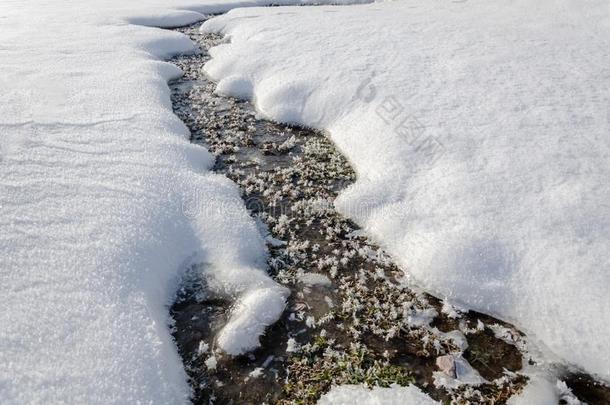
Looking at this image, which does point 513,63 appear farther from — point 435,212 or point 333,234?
point 333,234

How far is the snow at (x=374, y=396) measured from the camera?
245 inches

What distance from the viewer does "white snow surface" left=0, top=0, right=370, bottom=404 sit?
6125 millimetres

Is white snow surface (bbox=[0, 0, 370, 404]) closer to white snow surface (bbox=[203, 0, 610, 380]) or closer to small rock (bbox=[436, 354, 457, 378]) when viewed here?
small rock (bbox=[436, 354, 457, 378])

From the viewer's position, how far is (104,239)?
26.5 feet

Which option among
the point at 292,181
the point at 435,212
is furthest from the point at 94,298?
the point at 435,212

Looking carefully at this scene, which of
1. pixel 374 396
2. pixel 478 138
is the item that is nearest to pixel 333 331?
pixel 374 396

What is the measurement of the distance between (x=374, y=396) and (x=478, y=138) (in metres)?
6.95

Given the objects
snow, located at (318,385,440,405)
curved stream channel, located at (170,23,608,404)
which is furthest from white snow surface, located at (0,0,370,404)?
snow, located at (318,385,440,405)

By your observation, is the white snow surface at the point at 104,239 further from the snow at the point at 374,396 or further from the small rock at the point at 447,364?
the small rock at the point at 447,364

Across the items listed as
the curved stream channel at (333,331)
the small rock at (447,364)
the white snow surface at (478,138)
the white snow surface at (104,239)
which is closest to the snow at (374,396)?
the curved stream channel at (333,331)

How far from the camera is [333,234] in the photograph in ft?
30.9

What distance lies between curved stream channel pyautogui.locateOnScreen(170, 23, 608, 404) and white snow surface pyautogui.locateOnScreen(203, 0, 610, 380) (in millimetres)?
563

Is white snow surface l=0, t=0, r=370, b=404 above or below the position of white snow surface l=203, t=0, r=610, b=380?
below

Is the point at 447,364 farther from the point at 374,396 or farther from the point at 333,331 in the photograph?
the point at 333,331
